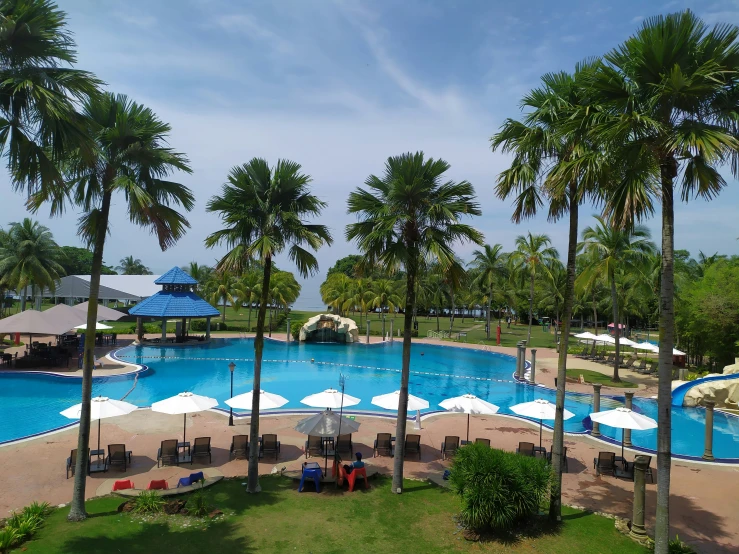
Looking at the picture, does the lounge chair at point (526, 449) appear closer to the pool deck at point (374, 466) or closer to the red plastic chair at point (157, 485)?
the pool deck at point (374, 466)

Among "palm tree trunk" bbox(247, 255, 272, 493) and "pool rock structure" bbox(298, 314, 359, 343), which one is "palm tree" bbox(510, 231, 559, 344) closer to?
"pool rock structure" bbox(298, 314, 359, 343)

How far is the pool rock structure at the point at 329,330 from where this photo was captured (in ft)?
147

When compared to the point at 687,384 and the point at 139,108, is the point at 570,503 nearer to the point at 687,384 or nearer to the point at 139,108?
the point at 139,108

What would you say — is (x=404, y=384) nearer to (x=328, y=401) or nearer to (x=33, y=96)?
(x=328, y=401)

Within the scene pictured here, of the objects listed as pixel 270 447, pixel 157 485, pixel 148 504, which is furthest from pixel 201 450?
pixel 148 504

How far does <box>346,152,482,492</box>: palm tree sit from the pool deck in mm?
4540

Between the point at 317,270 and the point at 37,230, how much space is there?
37.0 m

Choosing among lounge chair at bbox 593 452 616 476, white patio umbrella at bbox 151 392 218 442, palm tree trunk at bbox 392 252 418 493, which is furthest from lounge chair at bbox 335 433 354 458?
lounge chair at bbox 593 452 616 476

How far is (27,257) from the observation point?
3741 centimetres

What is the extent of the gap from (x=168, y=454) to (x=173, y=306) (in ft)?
89.8

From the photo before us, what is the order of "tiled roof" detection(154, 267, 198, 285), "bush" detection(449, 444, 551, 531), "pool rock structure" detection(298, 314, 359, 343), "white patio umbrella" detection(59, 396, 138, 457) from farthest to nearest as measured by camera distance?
1. "pool rock structure" detection(298, 314, 359, 343)
2. "tiled roof" detection(154, 267, 198, 285)
3. "white patio umbrella" detection(59, 396, 138, 457)
4. "bush" detection(449, 444, 551, 531)

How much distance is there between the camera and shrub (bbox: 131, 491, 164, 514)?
10.1m

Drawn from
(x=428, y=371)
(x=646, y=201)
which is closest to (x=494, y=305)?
(x=428, y=371)

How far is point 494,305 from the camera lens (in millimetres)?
81438
